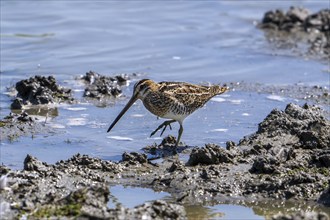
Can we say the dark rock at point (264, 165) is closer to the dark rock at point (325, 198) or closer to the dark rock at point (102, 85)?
the dark rock at point (325, 198)

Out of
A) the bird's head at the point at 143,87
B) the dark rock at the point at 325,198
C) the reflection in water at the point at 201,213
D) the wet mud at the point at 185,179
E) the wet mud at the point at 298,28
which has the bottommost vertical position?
the reflection in water at the point at 201,213

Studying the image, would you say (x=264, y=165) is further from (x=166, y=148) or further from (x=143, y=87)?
(x=143, y=87)

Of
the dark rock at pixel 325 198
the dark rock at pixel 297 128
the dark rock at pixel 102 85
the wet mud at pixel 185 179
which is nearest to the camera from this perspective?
the wet mud at pixel 185 179

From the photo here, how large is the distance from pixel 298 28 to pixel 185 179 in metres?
9.32

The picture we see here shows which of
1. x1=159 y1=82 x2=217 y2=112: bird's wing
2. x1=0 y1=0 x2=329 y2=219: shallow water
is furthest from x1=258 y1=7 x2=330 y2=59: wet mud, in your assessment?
x1=159 y1=82 x2=217 y2=112: bird's wing

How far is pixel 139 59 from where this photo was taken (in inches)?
590

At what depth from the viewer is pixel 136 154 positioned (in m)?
9.40

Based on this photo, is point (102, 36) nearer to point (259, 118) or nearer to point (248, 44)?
point (248, 44)

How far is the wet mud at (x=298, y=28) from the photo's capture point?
16281 millimetres

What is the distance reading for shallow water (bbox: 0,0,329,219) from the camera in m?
10.7

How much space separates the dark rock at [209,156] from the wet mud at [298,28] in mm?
6967

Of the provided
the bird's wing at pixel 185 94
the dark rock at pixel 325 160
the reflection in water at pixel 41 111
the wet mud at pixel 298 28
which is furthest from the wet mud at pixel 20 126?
the wet mud at pixel 298 28

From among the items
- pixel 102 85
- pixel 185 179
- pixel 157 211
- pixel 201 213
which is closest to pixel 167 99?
pixel 185 179

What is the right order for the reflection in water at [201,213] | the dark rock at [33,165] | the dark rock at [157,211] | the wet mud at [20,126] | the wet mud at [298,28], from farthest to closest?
the wet mud at [298,28], the wet mud at [20,126], the dark rock at [33,165], the reflection in water at [201,213], the dark rock at [157,211]
